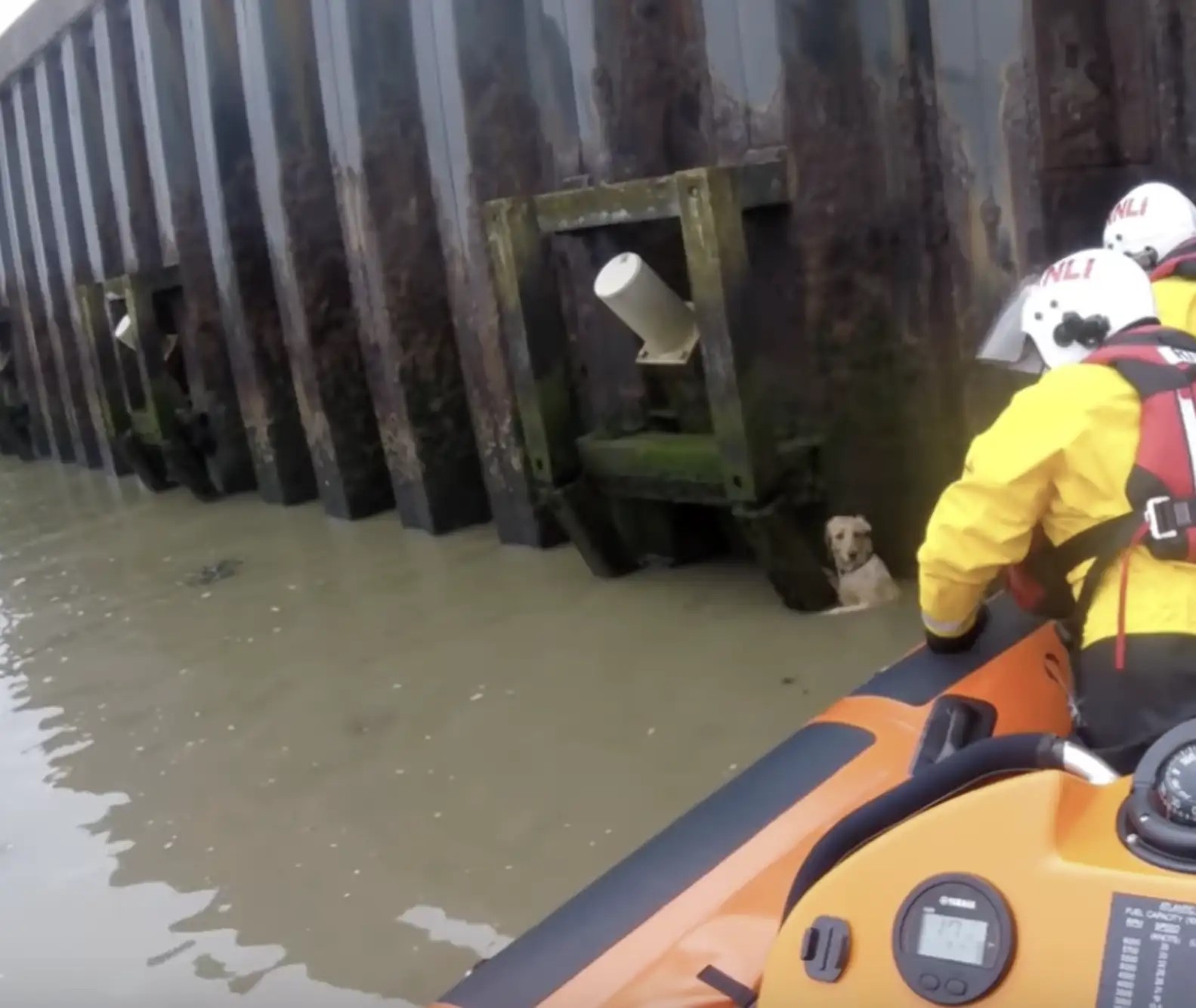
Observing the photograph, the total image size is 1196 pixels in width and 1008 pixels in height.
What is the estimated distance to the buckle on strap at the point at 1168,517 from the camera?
70.1 inches

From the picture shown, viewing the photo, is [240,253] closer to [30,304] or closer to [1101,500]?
[30,304]

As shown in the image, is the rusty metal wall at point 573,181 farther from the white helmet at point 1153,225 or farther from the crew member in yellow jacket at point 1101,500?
the crew member in yellow jacket at point 1101,500

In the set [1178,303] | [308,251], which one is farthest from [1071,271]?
[308,251]

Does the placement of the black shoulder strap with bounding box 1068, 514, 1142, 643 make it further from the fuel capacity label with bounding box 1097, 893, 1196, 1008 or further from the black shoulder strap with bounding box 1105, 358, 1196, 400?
the fuel capacity label with bounding box 1097, 893, 1196, 1008

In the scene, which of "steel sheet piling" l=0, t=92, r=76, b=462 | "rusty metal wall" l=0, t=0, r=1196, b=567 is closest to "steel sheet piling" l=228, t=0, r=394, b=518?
"rusty metal wall" l=0, t=0, r=1196, b=567

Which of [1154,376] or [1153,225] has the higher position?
[1153,225]

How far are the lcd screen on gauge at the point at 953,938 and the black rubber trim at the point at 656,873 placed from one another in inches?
18.2

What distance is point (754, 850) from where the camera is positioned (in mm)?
1840

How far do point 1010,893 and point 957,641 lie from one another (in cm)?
90

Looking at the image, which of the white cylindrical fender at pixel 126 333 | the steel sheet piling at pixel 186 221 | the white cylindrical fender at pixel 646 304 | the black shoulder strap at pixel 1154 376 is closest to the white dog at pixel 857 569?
the white cylindrical fender at pixel 646 304

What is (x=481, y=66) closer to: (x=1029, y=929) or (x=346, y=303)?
(x=346, y=303)

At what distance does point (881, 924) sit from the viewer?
1422 millimetres

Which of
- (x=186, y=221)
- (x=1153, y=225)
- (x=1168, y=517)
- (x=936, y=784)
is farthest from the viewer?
(x=186, y=221)

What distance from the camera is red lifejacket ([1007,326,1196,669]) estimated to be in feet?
5.88
